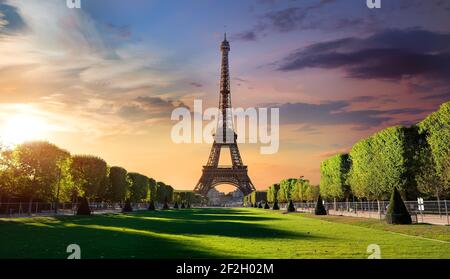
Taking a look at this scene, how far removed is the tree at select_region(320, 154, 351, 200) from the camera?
5312 cm

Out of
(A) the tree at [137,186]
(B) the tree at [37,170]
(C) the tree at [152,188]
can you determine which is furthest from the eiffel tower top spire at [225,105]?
(B) the tree at [37,170]

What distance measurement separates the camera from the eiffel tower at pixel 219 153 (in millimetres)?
95250

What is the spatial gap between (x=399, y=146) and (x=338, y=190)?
17.0 metres

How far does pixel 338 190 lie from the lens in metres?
53.5

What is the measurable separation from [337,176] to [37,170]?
115 ft

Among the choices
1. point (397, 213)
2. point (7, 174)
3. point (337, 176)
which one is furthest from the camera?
point (337, 176)

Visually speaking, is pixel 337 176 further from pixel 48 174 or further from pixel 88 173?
pixel 48 174

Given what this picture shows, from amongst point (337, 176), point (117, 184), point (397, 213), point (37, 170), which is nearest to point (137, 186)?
point (117, 184)

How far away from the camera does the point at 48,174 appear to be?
145 ft

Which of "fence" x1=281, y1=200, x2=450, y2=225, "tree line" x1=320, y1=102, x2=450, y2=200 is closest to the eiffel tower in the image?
"tree line" x1=320, y1=102, x2=450, y2=200

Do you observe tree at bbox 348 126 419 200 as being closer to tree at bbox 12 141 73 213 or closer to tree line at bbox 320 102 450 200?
tree line at bbox 320 102 450 200
